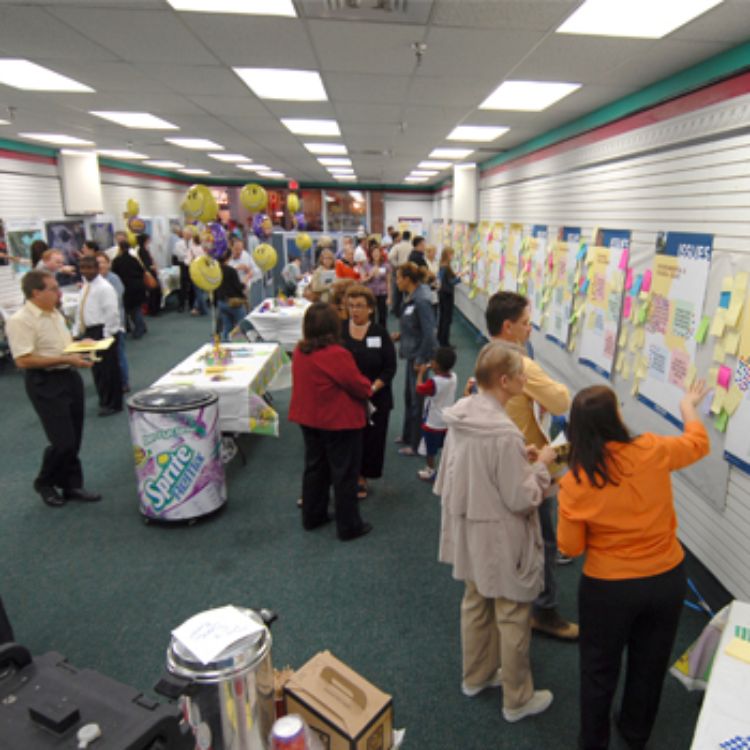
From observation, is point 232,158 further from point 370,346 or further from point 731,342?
point 731,342

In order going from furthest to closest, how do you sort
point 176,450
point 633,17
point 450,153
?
point 450,153
point 176,450
point 633,17

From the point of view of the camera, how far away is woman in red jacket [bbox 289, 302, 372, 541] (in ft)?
10.3

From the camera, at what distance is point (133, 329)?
9.57 meters

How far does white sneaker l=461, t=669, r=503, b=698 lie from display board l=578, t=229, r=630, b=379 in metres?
2.60

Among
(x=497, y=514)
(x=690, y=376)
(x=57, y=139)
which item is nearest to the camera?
(x=497, y=514)

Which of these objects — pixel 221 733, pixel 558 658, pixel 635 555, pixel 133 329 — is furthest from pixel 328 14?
pixel 133 329

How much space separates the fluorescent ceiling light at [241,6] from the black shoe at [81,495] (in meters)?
3.22

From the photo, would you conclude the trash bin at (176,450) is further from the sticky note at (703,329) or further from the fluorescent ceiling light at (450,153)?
the fluorescent ceiling light at (450,153)

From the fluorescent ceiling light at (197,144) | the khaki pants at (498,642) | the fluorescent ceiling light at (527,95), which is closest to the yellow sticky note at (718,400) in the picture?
the khaki pants at (498,642)

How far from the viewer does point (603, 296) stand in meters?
4.39

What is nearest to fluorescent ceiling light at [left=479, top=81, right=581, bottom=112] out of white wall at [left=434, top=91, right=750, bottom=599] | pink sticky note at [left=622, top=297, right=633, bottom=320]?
white wall at [left=434, top=91, right=750, bottom=599]

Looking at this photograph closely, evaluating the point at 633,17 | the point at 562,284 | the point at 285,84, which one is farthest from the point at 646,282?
the point at 285,84

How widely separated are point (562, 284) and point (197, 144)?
6062mm

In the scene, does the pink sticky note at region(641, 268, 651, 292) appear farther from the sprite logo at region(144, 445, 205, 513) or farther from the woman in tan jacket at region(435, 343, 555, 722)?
the sprite logo at region(144, 445, 205, 513)
